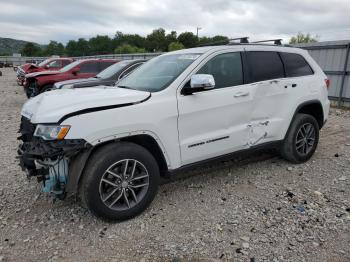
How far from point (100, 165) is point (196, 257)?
1238 mm

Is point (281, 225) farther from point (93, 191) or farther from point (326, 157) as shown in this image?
point (326, 157)

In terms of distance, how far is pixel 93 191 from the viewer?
10.3ft

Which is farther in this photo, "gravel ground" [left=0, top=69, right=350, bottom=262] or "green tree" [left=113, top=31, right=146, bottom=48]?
"green tree" [left=113, top=31, right=146, bottom=48]

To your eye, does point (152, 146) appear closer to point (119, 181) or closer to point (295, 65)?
point (119, 181)

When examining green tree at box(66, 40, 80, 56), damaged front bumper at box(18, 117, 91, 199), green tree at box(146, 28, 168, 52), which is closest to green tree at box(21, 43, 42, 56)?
green tree at box(66, 40, 80, 56)

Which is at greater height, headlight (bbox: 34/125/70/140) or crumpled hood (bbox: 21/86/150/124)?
crumpled hood (bbox: 21/86/150/124)

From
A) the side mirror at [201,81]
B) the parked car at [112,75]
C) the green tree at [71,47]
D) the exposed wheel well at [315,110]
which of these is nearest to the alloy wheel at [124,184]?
the side mirror at [201,81]

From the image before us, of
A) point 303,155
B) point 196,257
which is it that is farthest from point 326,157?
point 196,257

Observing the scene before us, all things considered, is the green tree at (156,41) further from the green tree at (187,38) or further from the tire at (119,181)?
the tire at (119,181)

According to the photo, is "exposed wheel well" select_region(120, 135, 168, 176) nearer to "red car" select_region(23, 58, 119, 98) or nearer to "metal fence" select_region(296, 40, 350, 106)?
"red car" select_region(23, 58, 119, 98)

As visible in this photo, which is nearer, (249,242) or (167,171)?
(249,242)

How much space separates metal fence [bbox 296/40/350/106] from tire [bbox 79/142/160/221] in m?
8.98

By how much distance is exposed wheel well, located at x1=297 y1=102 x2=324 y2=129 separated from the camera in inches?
199

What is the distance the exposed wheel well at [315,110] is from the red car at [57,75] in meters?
8.06
